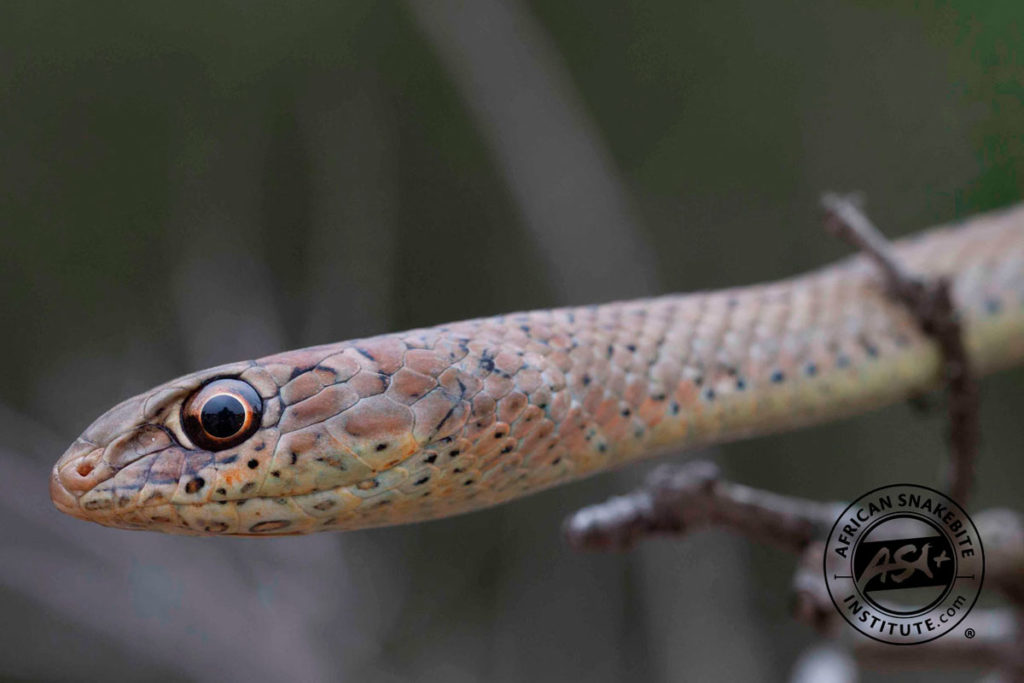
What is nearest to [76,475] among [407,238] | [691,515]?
[691,515]

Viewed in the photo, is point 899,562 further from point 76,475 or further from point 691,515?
point 76,475

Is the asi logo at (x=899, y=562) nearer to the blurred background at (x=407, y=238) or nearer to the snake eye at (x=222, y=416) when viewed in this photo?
the snake eye at (x=222, y=416)

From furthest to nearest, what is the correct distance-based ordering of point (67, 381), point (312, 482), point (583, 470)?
1. point (67, 381)
2. point (583, 470)
3. point (312, 482)

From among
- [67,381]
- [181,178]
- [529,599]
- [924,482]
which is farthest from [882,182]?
[67,381]

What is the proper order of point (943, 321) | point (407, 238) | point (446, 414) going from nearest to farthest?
1. point (446, 414)
2. point (943, 321)
3. point (407, 238)

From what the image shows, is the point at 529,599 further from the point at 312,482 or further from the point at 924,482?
the point at 312,482

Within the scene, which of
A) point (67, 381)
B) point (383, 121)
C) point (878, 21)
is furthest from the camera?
point (383, 121)

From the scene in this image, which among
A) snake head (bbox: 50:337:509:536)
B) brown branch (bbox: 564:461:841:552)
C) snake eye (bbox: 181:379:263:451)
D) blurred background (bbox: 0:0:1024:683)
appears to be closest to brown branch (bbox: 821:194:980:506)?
brown branch (bbox: 564:461:841:552)
